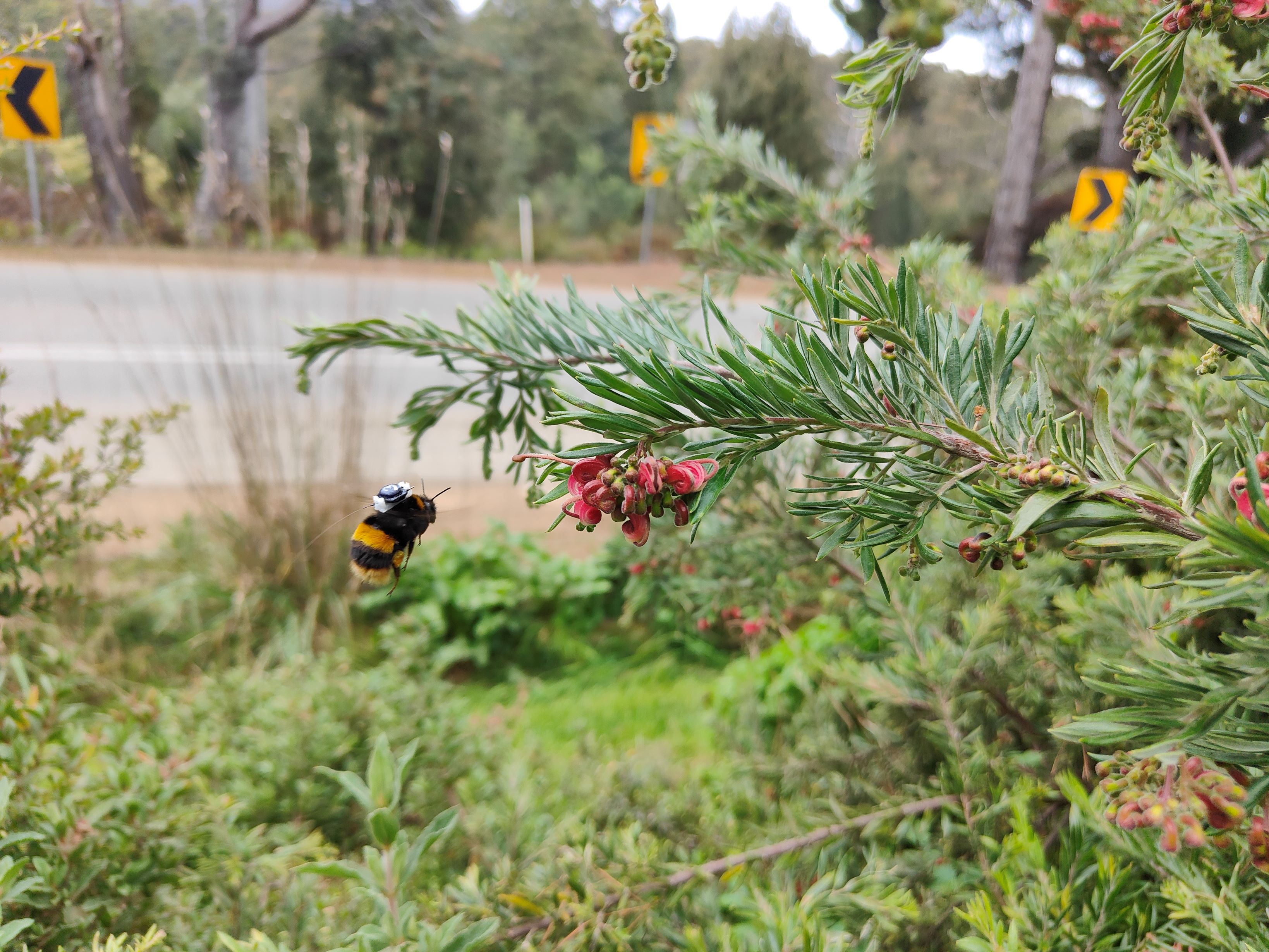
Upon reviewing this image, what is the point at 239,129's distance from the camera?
3641mm

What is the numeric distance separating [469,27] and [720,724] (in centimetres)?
1104

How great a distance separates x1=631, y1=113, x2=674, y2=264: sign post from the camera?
1.45 m

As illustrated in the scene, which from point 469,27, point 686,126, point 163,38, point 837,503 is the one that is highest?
point 469,27

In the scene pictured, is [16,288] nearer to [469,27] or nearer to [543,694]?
[543,694]

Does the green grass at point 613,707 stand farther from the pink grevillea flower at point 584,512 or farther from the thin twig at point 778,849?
the pink grevillea flower at point 584,512

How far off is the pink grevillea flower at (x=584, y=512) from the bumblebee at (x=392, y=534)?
510 mm

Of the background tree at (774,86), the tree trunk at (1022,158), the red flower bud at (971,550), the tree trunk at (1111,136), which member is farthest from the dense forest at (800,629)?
the background tree at (774,86)

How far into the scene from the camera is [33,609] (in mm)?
1056

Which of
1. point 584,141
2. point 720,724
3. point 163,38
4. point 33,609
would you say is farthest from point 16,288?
point 584,141

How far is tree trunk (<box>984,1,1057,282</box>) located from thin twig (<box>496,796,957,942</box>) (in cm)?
636

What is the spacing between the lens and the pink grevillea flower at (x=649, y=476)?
412mm

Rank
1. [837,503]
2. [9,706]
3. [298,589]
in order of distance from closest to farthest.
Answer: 1. [837,503]
2. [9,706]
3. [298,589]

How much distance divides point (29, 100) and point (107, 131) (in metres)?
1.05

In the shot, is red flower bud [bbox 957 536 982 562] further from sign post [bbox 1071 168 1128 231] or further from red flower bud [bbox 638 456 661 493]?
sign post [bbox 1071 168 1128 231]
